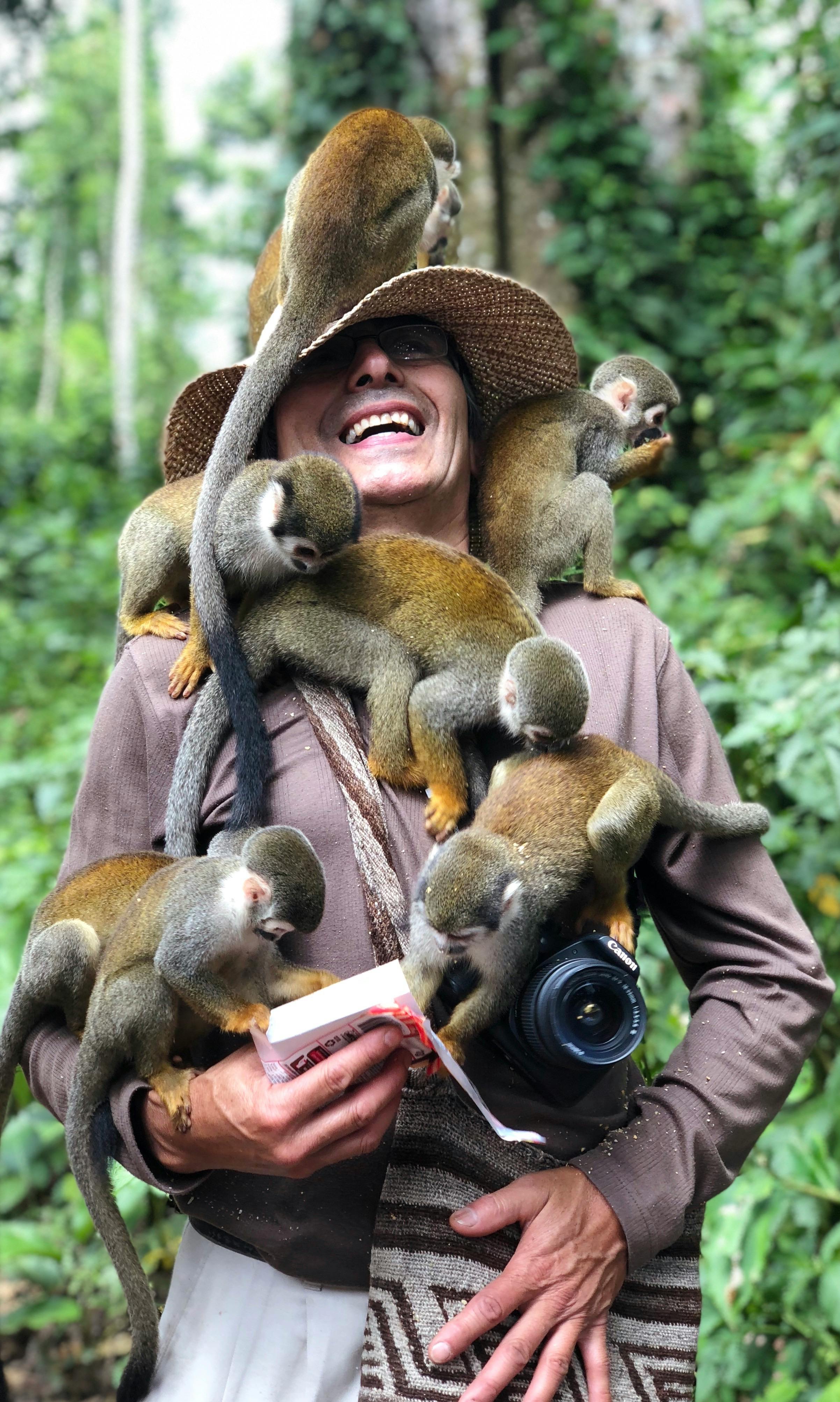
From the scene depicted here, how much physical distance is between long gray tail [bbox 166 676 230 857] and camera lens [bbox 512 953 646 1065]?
528 mm

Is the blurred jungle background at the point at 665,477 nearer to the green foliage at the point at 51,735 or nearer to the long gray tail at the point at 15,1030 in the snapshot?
the green foliage at the point at 51,735

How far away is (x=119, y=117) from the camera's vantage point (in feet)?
88.1

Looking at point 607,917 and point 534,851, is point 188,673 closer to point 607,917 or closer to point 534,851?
point 534,851

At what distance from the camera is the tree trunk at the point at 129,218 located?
1605cm

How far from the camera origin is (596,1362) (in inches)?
55.8

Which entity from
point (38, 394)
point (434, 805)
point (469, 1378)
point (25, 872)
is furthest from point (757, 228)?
point (38, 394)

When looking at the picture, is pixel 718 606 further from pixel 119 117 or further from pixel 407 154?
pixel 119 117

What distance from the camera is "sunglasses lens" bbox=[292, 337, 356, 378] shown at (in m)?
1.97

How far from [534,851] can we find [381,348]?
91cm

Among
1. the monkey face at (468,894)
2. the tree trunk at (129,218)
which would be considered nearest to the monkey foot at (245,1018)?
the monkey face at (468,894)

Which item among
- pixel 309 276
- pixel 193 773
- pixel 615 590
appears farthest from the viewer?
pixel 309 276

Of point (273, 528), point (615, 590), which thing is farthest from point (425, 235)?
point (273, 528)

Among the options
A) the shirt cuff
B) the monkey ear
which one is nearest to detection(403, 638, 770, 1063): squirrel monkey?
the shirt cuff

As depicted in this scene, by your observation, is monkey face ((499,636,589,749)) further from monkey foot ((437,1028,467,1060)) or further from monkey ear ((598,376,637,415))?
monkey ear ((598,376,637,415))
